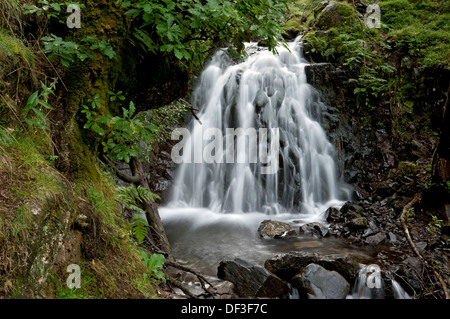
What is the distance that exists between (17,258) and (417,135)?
11034 mm

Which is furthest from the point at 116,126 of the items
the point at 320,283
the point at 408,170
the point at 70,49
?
the point at 408,170

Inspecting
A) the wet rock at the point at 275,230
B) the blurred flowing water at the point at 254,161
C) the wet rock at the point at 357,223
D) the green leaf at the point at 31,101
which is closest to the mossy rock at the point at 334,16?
the blurred flowing water at the point at 254,161

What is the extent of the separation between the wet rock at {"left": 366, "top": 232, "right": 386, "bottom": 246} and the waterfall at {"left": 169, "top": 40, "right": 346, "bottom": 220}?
6.29ft

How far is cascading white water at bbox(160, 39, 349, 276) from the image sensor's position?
880cm

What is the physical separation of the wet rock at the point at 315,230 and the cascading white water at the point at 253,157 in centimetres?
66

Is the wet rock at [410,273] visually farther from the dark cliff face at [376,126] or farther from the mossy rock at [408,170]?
the dark cliff face at [376,126]

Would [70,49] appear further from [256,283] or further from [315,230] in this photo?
[315,230]

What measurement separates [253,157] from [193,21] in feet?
23.1

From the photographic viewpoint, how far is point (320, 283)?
4188 millimetres

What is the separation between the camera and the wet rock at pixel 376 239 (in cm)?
618

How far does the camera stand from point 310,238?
6.64m

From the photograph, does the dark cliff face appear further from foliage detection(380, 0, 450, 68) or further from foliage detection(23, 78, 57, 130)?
foliage detection(23, 78, 57, 130)

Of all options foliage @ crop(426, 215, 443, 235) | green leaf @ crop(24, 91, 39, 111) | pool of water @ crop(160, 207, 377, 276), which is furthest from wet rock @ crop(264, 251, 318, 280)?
green leaf @ crop(24, 91, 39, 111)
